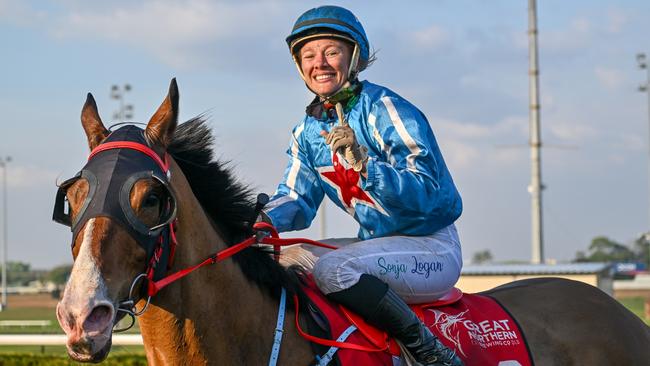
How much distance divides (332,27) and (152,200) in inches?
54.6

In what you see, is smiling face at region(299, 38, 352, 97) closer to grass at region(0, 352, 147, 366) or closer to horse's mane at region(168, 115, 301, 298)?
horse's mane at region(168, 115, 301, 298)

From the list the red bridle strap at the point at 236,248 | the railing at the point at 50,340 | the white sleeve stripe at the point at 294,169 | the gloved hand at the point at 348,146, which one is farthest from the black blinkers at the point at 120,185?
the railing at the point at 50,340

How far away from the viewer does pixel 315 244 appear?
4223 millimetres

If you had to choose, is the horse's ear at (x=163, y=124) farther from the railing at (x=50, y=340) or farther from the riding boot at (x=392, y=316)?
the railing at (x=50, y=340)

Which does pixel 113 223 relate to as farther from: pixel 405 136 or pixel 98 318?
pixel 405 136

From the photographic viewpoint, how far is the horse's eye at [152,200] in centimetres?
310

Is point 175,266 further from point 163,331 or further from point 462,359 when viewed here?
point 462,359

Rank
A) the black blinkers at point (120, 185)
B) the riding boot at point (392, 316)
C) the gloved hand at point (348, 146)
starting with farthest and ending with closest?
the riding boot at point (392, 316) → the gloved hand at point (348, 146) → the black blinkers at point (120, 185)

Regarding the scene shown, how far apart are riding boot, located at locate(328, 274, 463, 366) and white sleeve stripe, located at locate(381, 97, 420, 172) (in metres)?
0.51

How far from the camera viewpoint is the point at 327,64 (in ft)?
13.6

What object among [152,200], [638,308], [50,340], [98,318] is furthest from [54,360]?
[638,308]

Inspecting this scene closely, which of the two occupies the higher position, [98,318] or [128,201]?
[128,201]

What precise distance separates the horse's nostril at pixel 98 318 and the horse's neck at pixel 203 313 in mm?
422

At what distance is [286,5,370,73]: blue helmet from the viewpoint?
13.6 feet
